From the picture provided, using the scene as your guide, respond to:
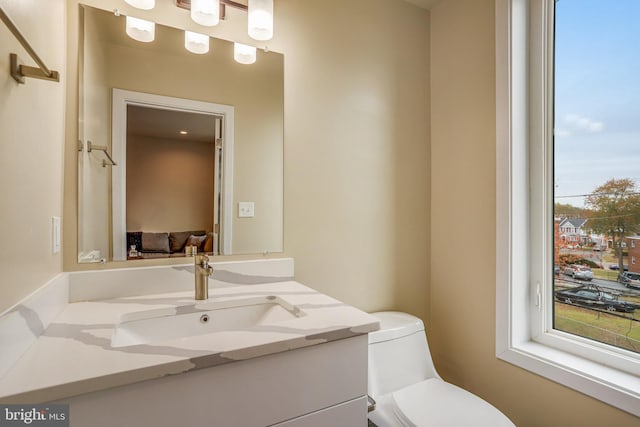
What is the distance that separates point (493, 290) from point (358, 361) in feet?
3.10

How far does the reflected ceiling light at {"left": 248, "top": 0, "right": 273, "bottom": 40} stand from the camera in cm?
127

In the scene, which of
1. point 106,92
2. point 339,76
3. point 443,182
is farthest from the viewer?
point 443,182

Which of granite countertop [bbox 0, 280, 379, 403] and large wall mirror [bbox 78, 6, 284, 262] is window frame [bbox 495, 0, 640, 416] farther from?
large wall mirror [bbox 78, 6, 284, 262]

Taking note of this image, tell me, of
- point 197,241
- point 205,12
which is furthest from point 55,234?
point 205,12

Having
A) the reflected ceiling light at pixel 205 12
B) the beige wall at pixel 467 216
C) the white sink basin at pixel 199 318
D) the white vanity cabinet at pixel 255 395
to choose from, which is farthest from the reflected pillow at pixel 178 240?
the beige wall at pixel 467 216

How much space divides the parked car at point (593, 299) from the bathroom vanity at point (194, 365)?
102 centimetres

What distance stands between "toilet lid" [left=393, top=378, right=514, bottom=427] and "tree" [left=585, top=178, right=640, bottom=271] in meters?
0.75

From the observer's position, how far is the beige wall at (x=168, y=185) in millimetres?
1152

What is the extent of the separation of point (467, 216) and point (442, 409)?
896 mm

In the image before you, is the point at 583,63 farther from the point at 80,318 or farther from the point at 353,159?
the point at 80,318

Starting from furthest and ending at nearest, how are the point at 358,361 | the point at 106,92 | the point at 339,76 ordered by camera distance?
1. the point at 339,76
2. the point at 106,92
3. the point at 358,361

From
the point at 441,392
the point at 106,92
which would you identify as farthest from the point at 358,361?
the point at 106,92

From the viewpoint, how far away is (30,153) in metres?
0.78

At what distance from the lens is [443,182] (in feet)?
5.80
